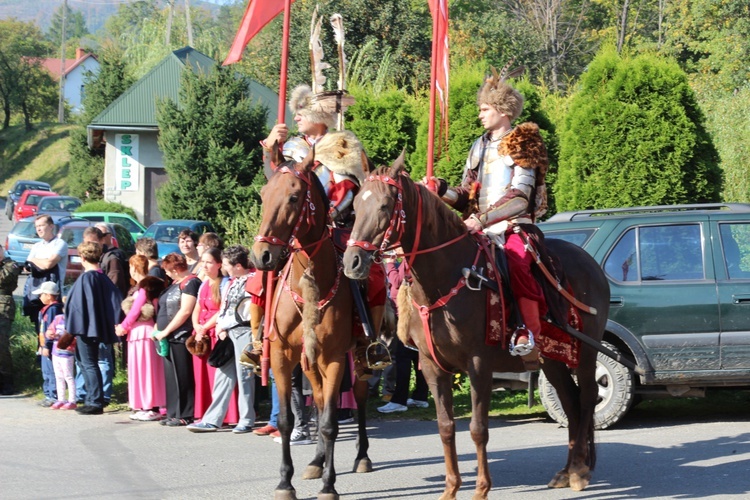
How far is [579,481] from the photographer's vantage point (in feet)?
26.9

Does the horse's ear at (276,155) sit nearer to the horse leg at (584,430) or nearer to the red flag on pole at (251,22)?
the red flag on pole at (251,22)

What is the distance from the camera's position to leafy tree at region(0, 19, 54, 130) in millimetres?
87500

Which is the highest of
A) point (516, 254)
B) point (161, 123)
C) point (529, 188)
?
point (161, 123)

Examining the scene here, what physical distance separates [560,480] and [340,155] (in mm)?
3093

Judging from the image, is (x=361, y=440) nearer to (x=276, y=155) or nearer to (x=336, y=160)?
(x=336, y=160)

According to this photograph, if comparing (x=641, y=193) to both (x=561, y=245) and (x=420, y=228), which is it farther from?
(x=420, y=228)

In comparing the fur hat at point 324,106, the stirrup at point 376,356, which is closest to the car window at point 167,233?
the fur hat at point 324,106

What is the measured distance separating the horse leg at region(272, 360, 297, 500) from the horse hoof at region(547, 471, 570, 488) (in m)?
2.04

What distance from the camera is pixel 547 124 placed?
18.3 m

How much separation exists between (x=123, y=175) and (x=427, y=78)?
13.0 metres

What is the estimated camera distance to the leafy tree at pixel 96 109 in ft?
155

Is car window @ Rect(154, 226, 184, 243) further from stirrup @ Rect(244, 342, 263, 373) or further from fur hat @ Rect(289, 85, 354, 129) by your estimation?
stirrup @ Rect(244, 342, 263, 373)

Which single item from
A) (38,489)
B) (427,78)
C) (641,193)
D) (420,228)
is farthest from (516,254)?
(427,78)

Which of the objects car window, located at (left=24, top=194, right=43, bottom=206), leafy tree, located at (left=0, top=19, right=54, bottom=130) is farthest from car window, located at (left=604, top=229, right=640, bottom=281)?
leafy tree, located at (left=0, top=19, right=54, bottom=130)
